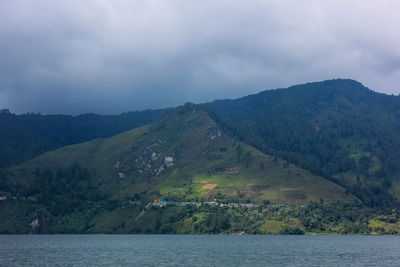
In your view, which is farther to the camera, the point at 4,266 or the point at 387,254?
the point at 387,254

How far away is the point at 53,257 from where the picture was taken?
16250 centimetres

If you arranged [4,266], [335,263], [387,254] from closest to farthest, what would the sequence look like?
[4,266], [335,263], [387,254]

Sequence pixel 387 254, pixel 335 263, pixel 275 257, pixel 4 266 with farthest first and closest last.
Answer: pixel 387 254 → pixel 275 257 → pixel 335 263 → pixel 4 266

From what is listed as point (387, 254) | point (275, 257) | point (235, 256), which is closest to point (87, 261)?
point (235, 256)

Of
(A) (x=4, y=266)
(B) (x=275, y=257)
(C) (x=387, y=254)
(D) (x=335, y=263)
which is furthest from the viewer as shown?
(C) (x=387, y=254)

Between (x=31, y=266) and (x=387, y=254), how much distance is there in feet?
406

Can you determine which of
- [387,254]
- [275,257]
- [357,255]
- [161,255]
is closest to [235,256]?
[275,257]

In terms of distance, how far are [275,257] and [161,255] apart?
136ft

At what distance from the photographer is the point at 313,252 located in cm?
17938

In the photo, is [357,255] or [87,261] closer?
[87,261]

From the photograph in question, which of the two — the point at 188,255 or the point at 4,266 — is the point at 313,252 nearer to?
the point at 188,255

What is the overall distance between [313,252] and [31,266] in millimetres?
102700

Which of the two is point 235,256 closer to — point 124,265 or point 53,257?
point 124,265

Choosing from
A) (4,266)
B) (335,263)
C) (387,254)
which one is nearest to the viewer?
(4,266)
